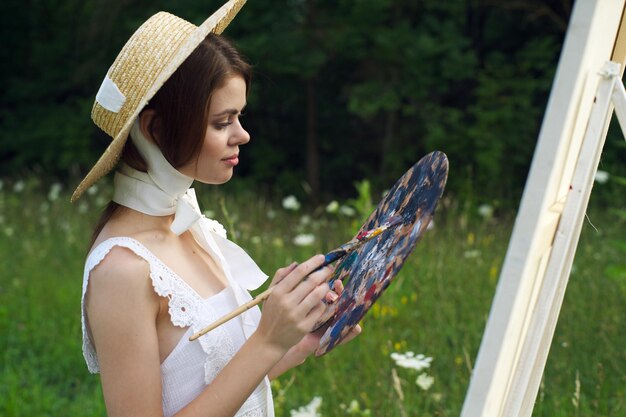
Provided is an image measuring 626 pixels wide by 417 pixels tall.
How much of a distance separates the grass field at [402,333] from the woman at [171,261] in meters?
0.76

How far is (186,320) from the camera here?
5.24 ft

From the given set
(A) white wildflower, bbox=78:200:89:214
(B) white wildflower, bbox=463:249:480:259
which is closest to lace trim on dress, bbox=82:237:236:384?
(B) white wildflower, bbox=463:249:480:259

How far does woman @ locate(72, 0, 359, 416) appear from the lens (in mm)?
1497

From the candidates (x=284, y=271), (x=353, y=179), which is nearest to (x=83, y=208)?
(x=353, y=179)

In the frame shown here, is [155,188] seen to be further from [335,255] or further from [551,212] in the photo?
[551,212]

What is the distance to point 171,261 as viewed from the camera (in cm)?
165

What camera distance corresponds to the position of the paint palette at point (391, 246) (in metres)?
1.42

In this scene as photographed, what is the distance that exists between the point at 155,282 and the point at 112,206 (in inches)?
9.6

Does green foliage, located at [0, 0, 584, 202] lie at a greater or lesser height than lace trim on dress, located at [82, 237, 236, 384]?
lesser

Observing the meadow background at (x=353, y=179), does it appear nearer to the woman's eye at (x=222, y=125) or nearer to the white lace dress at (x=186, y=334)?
the white lace dress at (x=186, y=334)

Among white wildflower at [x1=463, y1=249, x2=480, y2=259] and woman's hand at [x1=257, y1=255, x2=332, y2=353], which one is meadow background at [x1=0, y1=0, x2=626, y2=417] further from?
woman's hand at [x1=257, y1=255, x2=332, y2=353]

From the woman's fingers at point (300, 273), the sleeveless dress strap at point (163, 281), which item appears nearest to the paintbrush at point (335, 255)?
the woman's fingers at point (300, 273)

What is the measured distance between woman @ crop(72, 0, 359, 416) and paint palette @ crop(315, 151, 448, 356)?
0.17ft

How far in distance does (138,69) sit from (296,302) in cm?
54
